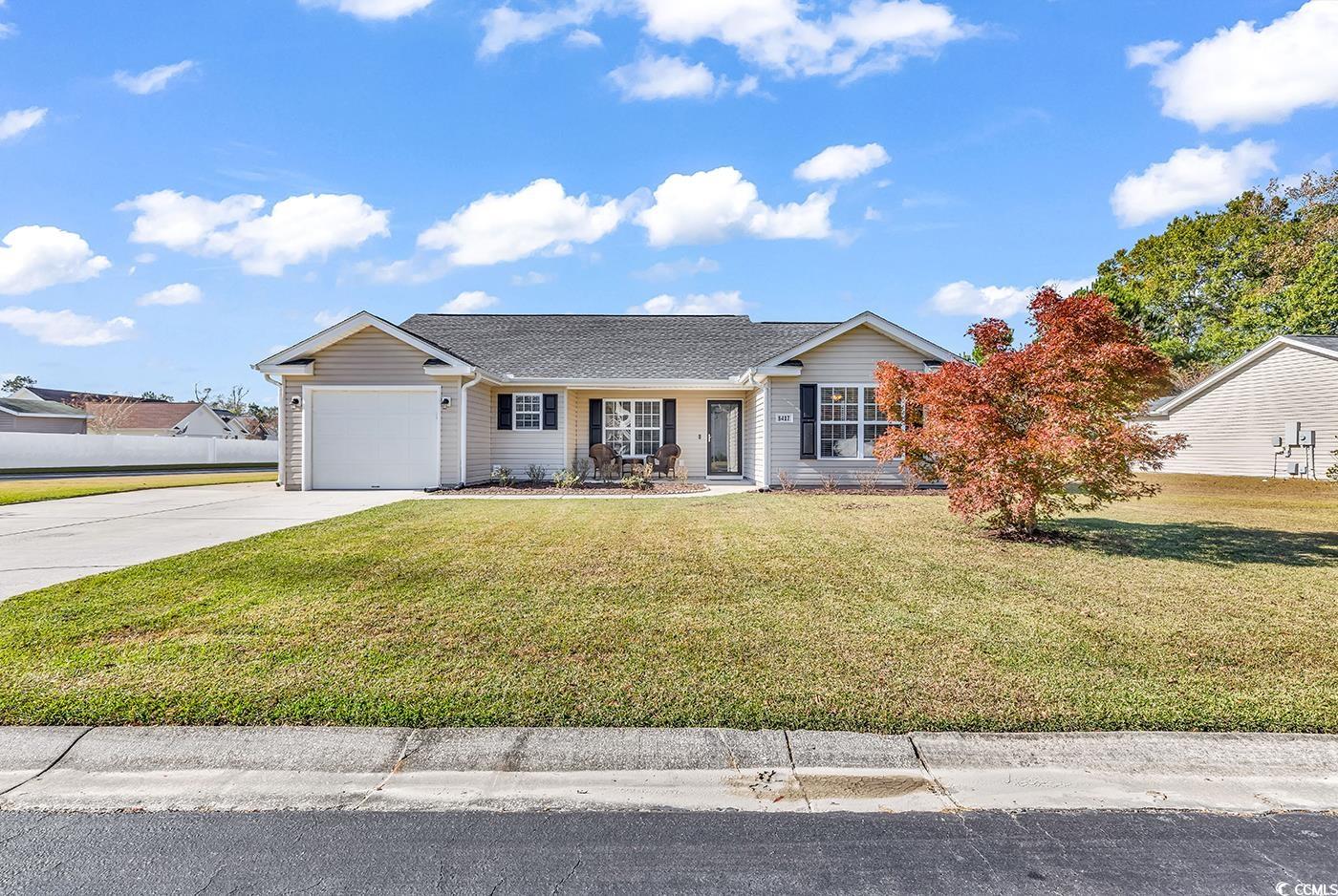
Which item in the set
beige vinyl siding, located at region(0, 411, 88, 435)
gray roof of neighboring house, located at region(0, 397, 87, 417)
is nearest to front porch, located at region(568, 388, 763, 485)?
beige vinyl siding, located at region(0, 411, 88, 435)

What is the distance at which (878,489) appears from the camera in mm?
14922

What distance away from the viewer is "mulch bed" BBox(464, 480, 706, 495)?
46.1 ft

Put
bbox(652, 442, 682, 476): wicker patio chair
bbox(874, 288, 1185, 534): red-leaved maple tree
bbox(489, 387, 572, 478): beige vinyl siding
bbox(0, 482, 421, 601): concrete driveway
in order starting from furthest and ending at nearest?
bbox(652, 442, 682, 476): wicker patio chair
bbox(489, 387, 572, 478): beige vinyl siding
bbox(874, 288, 1185, 534): red-leaved maple tree
bbox(0, 482, 421, 601): concrete driveway

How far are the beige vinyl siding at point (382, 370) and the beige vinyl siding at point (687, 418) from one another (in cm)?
372

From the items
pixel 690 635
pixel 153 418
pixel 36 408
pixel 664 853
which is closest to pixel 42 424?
pixel 36 408

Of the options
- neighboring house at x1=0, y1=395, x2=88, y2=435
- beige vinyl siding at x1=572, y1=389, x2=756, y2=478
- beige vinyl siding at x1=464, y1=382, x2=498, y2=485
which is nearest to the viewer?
beige vinyl siding at x1=464, y1=382, x2=498, y2=485

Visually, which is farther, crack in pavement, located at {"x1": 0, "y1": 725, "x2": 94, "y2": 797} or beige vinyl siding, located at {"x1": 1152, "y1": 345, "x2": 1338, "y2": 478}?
beige vinyl siding, located at {"x1": 1152, "y1": 345, "x2": 1338, "y2": 478}

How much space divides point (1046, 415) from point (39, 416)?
4973 cm

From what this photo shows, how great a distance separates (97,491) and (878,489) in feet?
59.7

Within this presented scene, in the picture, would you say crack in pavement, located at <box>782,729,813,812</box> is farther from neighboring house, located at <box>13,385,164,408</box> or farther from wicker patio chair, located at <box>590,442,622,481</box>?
neighboring house, located at <box>13,385,164,408</box>

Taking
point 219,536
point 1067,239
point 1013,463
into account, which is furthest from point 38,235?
point 1067,239

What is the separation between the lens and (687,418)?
17781 mm

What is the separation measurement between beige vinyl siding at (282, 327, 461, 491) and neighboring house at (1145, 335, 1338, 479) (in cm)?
1887

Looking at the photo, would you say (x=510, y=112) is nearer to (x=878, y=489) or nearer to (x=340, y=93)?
(x=340, y=93)
